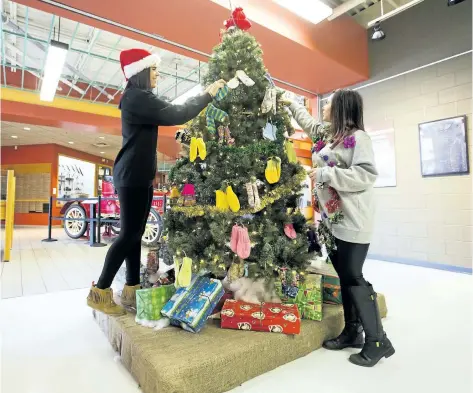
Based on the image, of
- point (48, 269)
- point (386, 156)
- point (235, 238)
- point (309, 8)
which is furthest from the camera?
point (386, 156)

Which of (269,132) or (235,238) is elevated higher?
(269,132)

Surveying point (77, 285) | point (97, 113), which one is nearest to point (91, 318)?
point (77, 285)

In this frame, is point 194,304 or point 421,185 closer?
point 194,304

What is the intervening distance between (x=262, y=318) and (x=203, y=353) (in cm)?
36

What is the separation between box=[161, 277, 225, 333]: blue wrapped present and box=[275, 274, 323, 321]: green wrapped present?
1.20ft

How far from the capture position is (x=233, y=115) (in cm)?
182

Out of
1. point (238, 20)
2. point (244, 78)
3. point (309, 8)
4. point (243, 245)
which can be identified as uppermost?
point (309, 8)

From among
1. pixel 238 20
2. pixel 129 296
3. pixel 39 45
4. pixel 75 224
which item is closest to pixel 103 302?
pixel 129 296

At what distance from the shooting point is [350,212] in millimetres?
1397

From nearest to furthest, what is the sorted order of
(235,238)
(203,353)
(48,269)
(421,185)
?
(203,353) → (235,238) → (48,269) → (421,185)

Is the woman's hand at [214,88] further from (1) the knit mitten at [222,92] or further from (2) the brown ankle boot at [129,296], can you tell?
(2) the brown ankle boot at [129,296]

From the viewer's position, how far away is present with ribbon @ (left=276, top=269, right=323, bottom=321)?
5.16 ft

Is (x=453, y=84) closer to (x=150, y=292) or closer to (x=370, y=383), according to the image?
(x=370, y=383)

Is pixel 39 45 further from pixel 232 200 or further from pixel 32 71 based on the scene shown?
pixel 232 200
